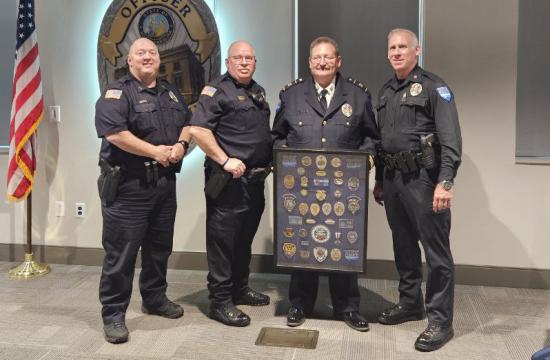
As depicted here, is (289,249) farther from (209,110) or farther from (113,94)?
(113,94)

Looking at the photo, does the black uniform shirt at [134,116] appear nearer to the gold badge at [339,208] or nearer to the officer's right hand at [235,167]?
the officer's right hand at [235,167]

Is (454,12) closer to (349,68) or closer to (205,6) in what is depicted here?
(349,68)

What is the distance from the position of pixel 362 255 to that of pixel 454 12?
1.85m

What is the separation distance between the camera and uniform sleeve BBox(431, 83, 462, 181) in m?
2.98

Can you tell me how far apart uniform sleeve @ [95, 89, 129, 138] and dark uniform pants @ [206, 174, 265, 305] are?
68 cm

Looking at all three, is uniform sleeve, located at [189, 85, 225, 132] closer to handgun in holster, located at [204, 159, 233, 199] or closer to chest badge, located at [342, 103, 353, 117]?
handgun in holster, located at [204, 159, 233, 199]

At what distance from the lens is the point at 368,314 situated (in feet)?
11.9

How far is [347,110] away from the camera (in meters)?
3.25

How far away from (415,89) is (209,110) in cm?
112

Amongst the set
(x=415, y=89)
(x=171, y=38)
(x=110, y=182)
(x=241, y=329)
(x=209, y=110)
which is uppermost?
(x=171, y=38)

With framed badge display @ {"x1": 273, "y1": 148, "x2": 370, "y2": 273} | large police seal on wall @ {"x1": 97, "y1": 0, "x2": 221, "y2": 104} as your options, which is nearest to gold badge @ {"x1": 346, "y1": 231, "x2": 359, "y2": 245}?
framed badge display @ {"x1": 273, "y1": 148, "x2": 370, "y2": 273}

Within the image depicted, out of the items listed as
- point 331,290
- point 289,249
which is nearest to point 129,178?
point 289,249

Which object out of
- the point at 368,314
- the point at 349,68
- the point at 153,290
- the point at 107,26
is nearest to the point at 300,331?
the point at 368,314

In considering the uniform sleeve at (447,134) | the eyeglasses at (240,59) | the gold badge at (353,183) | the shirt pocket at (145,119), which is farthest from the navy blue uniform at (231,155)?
the uniform sleeve at (447,134)
